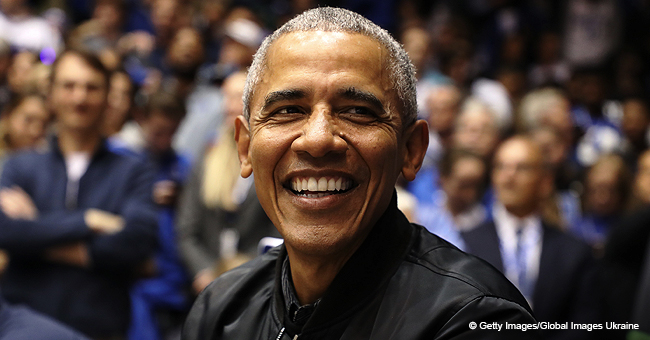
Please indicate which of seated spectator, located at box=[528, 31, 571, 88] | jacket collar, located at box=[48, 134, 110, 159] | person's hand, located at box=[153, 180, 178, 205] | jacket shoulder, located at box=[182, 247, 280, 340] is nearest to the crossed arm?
jacket collar, located at box=[48, 134, 110, 159]

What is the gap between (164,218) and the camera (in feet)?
16.2

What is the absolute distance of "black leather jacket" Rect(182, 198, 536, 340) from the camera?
4.81ft

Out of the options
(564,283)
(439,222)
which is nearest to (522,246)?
(564,283)

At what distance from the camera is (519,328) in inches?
56.4

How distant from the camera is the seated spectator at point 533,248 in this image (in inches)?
145

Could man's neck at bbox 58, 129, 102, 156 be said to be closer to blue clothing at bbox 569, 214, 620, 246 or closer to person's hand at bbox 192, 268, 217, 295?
person's hand at bbox 192, 268, 217, 295

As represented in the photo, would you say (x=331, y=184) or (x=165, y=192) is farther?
(x=165, y=192)

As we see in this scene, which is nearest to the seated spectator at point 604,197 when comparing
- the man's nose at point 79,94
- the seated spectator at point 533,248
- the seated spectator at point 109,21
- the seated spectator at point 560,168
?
the seated spectator at point 560,168

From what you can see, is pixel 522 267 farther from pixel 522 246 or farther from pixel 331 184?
pixel 331 184

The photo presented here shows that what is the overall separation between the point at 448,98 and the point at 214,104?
208 cm

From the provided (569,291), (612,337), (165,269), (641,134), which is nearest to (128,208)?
(165,269)

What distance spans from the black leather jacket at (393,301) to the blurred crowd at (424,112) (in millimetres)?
1566

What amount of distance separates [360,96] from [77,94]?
2.40 metres

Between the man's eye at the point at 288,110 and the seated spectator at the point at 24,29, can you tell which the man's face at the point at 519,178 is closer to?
the man's eye at the point at 288,110
